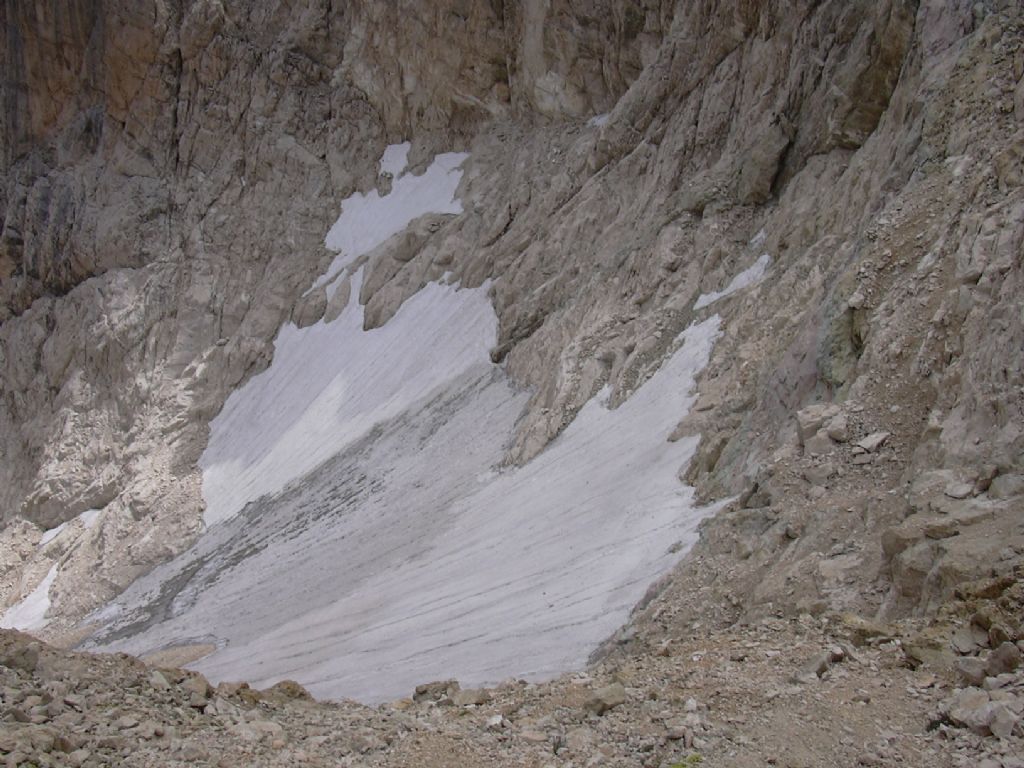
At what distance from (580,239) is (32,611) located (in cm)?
2336

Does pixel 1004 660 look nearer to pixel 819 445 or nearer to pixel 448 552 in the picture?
pixel 819 445

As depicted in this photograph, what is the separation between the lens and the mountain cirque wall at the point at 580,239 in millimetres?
10836

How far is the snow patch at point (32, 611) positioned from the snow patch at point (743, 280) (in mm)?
23742

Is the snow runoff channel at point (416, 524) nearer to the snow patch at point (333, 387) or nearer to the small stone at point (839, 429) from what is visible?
the snow patch at point (333, 387)

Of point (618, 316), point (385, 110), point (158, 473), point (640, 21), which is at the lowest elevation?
point (618, 316)

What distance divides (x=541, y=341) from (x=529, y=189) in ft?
33.6

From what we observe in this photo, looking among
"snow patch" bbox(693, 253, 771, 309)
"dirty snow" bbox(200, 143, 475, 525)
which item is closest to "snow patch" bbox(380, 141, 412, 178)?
"dirty snow" bbox(200, 143, 475, 525)

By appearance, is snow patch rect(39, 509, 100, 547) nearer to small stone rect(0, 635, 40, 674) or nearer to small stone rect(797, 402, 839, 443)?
small stone rect(0, 635, 40, 674)

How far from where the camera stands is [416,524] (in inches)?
850

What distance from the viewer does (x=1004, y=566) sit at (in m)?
7.16

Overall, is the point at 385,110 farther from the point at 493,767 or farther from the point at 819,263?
the point at 493,767

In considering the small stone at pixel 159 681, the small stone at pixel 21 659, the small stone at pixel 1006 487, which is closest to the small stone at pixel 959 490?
the small stone at pixel 1006 487

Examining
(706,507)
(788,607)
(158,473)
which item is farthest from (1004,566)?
(158,473)

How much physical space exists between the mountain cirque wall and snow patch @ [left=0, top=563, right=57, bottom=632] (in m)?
0.80
